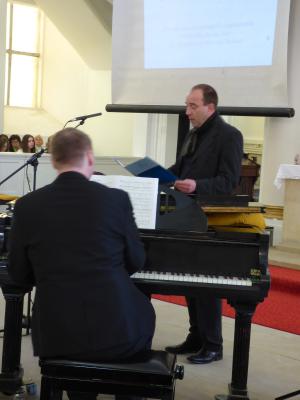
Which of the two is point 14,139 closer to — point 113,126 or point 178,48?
point 113,126

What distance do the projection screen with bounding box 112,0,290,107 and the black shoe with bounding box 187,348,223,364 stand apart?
13.5ft

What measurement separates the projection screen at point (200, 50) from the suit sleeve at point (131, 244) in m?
5.40

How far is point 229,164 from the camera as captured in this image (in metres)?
3.94

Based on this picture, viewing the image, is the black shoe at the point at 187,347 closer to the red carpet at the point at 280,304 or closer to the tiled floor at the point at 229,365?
the tiled floor at the point at 229,365

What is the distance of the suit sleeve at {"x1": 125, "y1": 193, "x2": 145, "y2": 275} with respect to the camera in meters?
2.53

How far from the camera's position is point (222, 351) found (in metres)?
4.30

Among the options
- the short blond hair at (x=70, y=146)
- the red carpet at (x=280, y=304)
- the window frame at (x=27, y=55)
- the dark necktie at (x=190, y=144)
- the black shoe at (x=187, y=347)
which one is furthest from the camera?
the window frame at (x=27, y=55)

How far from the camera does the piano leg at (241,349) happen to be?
10.5 ft

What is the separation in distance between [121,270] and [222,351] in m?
1.94

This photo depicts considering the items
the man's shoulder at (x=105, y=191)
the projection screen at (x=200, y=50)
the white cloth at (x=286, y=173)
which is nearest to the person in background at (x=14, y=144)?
the projection screen at (x=200, y=50)

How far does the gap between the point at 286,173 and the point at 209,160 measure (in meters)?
3.40

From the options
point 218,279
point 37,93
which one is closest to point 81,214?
point 218,279

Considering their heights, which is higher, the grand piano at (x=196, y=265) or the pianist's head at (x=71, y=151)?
the pianist's head at (x=71, y=151)

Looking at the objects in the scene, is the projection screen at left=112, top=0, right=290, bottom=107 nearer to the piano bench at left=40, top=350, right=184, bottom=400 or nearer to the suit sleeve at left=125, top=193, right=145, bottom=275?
the suit sleeve at left=125, top=193, right=145, bottom=275
